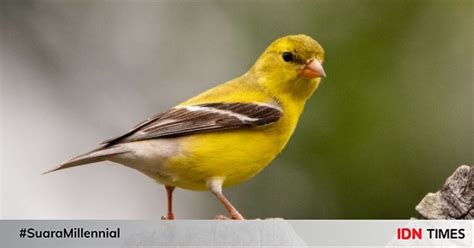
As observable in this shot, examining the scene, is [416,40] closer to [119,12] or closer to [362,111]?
[362,111]

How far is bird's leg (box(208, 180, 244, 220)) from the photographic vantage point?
596 centimetres

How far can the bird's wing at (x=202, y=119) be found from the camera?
5.89 metres

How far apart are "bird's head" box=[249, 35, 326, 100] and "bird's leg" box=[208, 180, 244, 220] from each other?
0.74 meters

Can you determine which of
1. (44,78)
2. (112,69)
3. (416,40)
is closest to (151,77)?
(112,69)

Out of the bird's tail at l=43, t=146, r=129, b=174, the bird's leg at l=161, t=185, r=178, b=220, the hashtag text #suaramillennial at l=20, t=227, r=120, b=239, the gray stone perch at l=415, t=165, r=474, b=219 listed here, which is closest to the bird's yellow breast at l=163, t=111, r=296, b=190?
the bird's leg at l=161, t=185, r=178, b=220

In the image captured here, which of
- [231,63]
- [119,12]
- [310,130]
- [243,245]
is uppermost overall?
[119,12]

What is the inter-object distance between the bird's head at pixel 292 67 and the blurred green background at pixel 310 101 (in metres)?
0.23

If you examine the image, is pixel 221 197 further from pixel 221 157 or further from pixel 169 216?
pixel 169 216

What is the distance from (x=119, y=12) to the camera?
726 cm

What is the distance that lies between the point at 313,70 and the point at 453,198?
1374mm

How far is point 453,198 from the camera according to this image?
5043 millimetres

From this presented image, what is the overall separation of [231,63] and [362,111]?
1.15 m

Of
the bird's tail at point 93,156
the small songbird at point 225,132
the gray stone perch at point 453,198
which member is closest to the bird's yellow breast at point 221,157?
the small songbird at point 225,132

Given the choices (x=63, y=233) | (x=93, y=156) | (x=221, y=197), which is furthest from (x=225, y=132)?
(x=63, y=233)
